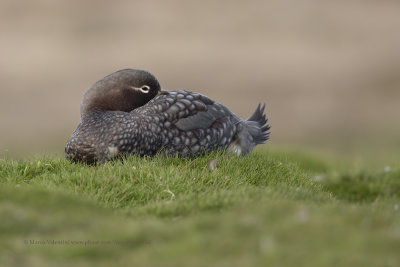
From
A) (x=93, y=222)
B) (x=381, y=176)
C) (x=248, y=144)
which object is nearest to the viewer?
(x=93, y=222)

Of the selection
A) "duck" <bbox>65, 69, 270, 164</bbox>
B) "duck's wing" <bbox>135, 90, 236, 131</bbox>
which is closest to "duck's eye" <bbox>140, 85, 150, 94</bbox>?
"duck" <bbox>65, 69, 270, 164</bbox>

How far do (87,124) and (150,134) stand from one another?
85 centimetres

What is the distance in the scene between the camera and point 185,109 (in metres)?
7.21

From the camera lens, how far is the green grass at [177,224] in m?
3.32

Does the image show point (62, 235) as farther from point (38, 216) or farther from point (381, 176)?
point (381, 176)

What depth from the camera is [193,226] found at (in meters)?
3.75

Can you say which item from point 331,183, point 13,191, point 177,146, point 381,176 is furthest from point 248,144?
point 13,191

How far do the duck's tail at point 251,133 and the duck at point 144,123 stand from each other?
0.02 metres

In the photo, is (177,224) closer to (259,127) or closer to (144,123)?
(144,123)

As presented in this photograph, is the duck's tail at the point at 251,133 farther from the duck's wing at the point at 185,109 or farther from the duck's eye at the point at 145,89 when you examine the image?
the duck's eye at the point at 145,89

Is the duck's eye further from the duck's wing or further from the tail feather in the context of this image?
the tail feather

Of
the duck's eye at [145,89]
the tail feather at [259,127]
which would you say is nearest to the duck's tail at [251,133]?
the tail feather at [259,127]

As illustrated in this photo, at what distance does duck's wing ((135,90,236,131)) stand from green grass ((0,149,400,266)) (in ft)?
3.45

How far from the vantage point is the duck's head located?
7.23m
